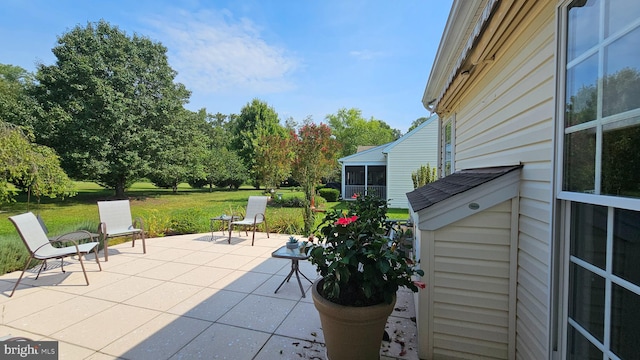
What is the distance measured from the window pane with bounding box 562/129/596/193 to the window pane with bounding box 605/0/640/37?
449 mm

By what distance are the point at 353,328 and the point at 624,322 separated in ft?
4.67

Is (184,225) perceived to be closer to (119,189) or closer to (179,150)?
(179,150)

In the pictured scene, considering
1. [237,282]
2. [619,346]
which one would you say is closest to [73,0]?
[237,282]

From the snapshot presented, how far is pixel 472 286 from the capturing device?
7.01ft

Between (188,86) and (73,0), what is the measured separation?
1306 centimetres

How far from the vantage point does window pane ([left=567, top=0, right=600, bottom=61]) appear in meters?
1.30

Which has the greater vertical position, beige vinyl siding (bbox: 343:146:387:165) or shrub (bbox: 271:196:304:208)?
beige vinyl siding (bbox: 343:146:387:165)

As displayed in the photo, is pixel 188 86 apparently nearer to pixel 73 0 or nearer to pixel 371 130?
pixel 73 0

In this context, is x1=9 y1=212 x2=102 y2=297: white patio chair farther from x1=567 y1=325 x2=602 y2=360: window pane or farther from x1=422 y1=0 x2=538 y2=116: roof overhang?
x1=422 y1=0 x2=538 y2=116: roof overhang

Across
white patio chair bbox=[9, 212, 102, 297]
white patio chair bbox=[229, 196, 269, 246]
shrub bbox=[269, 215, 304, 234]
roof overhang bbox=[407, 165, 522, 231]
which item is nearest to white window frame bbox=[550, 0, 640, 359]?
roof overhang bbox=[407, 165, 522, 231]

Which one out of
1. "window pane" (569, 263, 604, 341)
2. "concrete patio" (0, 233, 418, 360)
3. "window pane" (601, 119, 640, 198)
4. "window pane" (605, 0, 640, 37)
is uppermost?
"window pane" (605, 0, 640, 37)

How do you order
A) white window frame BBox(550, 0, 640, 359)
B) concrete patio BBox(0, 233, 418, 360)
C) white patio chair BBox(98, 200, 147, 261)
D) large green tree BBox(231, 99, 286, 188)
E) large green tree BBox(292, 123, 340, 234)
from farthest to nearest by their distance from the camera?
large green tree BBox(231, 99, 286, 188)
large green tree BBox(292, 123, 340, 234)
white patio chair BBox(98, 200, 147, 261)
concrete patio BBox(0, 233, 418, 360)
white window frame BBox(550, 0, 640, 359)

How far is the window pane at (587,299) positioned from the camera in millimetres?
1273

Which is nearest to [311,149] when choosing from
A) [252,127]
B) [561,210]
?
[561,210]
